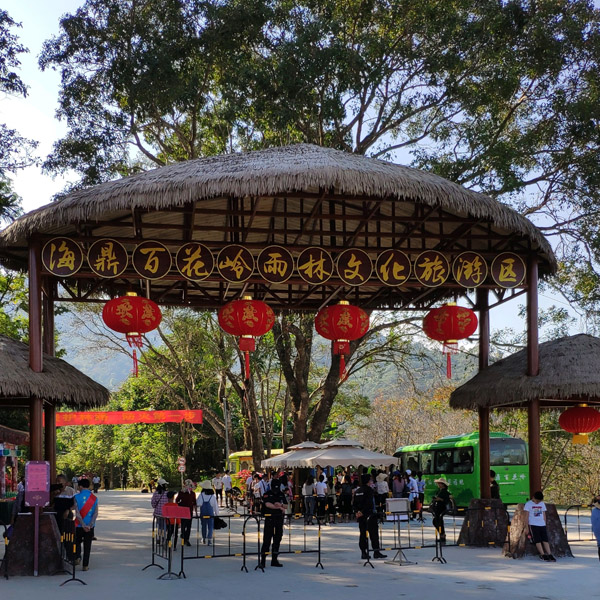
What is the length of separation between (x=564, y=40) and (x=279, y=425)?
2675 cm

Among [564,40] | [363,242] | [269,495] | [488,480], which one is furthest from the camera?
[564,40]

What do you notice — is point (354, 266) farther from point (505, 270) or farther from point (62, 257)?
point (62, 257)

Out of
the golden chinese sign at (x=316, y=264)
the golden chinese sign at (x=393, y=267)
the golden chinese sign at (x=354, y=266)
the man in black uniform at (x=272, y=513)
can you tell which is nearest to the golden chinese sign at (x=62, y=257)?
the golden chinese sign at (x=316, y=264)

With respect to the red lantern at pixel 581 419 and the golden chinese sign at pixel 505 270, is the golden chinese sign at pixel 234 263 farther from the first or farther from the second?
the red lantern at pixel 581 419

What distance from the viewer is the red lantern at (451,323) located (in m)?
13.4

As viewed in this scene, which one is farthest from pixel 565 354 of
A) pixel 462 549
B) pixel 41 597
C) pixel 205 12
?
pixel 205 12

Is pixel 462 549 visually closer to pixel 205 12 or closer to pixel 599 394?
pixel 599 394

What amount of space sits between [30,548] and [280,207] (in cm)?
727

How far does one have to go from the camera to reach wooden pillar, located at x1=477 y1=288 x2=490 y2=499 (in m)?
14.0

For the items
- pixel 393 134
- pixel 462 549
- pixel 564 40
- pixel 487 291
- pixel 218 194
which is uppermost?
pixel 564 40

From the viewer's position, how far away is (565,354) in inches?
508

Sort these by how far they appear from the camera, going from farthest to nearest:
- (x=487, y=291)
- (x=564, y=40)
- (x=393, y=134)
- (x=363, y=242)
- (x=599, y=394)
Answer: (x=393, y=134)
(x=564, y=40)
(x=363, y=242)
(x=487, y=291)
(x=599, y=394)

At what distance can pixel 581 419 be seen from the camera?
47.1 ft

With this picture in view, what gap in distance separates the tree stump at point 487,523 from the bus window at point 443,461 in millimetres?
10511
